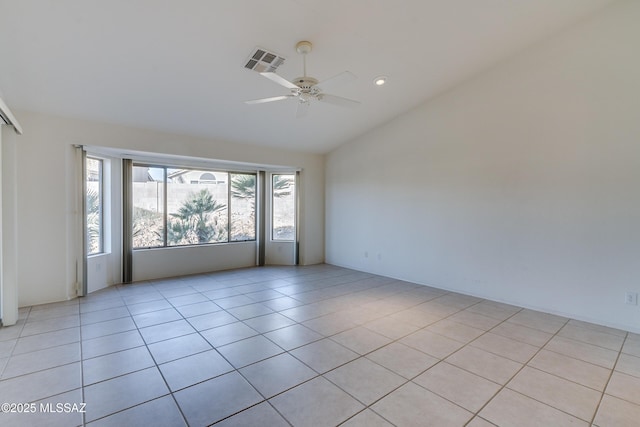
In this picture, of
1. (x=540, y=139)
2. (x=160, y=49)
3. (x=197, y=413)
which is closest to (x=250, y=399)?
(x=197, y=413)

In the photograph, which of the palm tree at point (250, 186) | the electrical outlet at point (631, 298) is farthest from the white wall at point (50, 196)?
the electrical outlet at point (631, 298)

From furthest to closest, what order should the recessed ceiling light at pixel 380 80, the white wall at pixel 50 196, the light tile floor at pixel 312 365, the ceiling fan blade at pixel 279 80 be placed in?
1. the recessed ceiling light at pixel 380 80
2. the white wall at pixel 50 196
3. the ceiling fan blade at pixel 279 80
4. the light tile floor at pixel 312 365

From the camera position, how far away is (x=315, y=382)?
2373mm

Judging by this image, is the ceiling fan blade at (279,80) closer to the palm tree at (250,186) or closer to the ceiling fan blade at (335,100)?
the ceiling fan blade at (335,100)

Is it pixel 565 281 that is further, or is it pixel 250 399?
pixel 565 281

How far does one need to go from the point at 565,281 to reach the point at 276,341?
3.68m

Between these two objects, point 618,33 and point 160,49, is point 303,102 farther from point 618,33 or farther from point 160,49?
point 618,33

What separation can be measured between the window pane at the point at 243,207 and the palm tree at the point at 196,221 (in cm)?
29

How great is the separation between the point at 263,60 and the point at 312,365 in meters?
3.29

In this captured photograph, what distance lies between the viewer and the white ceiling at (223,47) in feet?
9.04

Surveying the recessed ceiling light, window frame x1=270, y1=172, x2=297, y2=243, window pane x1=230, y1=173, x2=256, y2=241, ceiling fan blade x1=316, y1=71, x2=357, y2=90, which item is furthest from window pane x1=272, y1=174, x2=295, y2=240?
ceiling fan blade x1=316, y1=71, x2=357, y2=90

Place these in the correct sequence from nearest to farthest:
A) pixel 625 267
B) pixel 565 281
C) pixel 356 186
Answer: pixel 625 267 → pixel 565 281 → pixel 356 186

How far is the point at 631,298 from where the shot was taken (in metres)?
3.35

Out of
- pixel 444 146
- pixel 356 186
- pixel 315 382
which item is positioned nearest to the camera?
pixel 315 382
